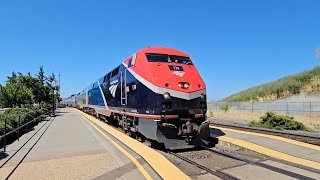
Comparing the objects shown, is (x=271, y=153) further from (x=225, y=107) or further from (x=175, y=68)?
(x=225, y=107)

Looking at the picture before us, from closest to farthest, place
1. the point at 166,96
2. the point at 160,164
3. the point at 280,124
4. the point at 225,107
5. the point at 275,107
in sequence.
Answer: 1. the point at 160,164
2. the point at 166,96
3. the point at 280,124
4. the point at 275,107
5. the point at 225,107

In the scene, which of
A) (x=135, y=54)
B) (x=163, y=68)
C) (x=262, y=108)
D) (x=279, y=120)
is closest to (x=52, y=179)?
(x=163, y=68)

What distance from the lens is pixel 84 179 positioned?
6.59m

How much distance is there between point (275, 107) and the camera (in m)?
33.5

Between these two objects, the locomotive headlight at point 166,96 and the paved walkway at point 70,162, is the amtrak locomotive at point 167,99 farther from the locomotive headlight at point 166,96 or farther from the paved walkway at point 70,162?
the paved walkway at point 70,162

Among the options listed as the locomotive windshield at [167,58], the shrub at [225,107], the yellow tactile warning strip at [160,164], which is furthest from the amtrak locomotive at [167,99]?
the shrub at [225,107]

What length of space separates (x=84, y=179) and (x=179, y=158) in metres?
3.81

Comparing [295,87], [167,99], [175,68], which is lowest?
[167,99]

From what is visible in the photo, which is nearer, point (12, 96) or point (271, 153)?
point (271, 153)

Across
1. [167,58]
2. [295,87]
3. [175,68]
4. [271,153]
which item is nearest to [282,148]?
[271,153]

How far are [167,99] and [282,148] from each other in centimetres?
409

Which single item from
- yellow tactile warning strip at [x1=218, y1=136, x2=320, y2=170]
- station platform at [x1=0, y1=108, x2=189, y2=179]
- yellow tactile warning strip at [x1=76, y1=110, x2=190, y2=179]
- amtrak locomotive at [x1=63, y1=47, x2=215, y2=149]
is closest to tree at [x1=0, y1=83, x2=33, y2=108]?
station platform at [x1=0, y1=108, x2=189, y2=179]

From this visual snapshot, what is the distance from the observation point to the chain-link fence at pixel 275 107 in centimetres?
2958

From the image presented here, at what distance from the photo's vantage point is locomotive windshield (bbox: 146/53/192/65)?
11923 millimetres
